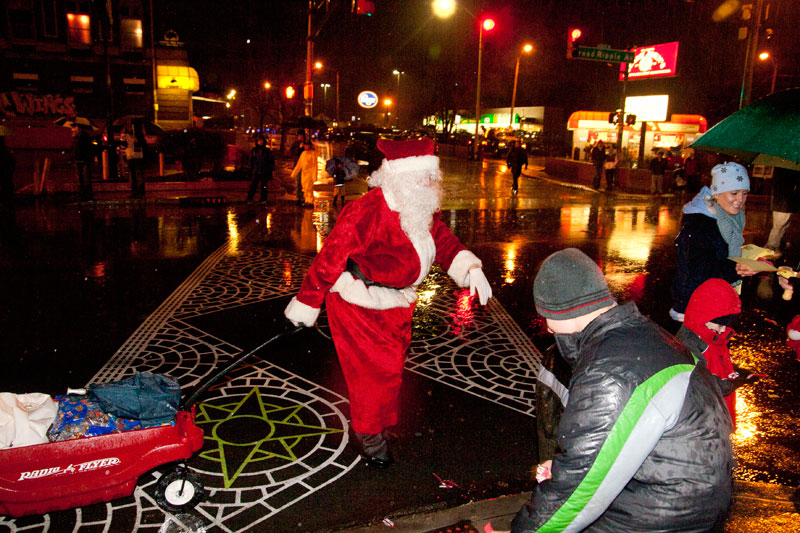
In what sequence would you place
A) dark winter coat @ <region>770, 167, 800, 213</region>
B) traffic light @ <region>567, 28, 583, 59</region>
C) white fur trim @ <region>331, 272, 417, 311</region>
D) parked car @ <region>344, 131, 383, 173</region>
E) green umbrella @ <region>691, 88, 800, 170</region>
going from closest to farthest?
green umbrella @ <region>691, 88, 800, 170</region> → white fur trim @ <region>331, 272, 417, 311</region> → dark winter coat @ <region>770, 167, 800, 213</region> → traffic light @ <region>567, 28, 583, 59</region> → parked car @ <region>344, 131, 383, 173</region>

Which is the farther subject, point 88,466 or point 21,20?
point 21,20

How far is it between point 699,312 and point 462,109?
6063 centimetres

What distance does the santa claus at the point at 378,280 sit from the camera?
356 cm

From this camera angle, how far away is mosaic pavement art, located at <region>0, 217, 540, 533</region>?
130 inches

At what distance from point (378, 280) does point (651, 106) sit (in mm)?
43844

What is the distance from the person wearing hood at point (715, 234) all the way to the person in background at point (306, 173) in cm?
1300

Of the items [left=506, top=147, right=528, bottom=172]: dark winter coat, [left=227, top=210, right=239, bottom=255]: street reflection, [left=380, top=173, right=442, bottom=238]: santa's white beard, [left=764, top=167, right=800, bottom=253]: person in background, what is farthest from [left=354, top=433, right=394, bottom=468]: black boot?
[left=506, top=147, right=528, bottom=172]: dark winter coat

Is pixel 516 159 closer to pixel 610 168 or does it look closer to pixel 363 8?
pixel 610 168

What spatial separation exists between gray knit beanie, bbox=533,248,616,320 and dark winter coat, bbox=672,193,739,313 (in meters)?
2.63

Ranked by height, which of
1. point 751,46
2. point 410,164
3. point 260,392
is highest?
point 751,46

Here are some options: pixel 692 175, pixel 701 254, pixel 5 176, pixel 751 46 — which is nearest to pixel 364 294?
pixel 701 254

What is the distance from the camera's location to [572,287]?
1.79 meters

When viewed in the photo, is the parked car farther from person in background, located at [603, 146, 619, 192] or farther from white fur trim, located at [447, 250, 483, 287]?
white fur trim, located at [447, 250, 483, 287]

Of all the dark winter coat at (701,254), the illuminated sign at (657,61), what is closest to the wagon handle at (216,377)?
the dark winter coat at (701,254)
